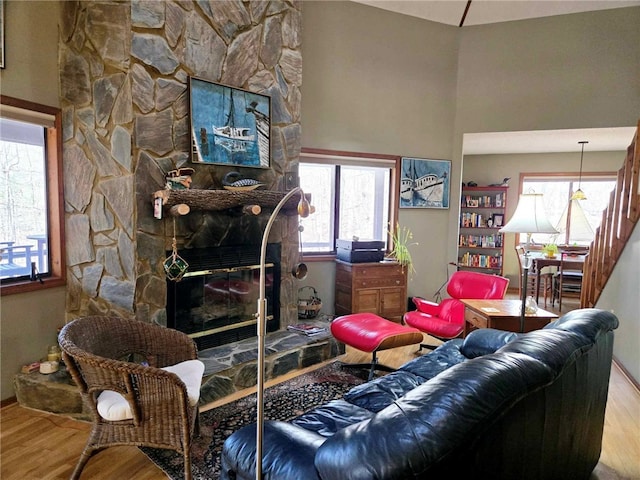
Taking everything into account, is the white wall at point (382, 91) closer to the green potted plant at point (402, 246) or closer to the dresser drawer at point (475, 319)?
the green potted plant at point (402, 246)

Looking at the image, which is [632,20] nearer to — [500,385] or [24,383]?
[500,385]

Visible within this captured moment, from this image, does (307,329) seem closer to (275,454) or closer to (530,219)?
(530,219)

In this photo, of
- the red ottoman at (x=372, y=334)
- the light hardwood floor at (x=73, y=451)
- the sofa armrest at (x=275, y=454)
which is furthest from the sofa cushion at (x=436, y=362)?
the sofa armrest at (x=275, y=454)

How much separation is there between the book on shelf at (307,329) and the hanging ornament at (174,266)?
1.32 m

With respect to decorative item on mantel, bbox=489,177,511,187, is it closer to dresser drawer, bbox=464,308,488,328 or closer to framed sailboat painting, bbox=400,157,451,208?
framed sailboat painting, bbox=400,157,451,208

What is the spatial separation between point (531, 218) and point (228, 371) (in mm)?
2589

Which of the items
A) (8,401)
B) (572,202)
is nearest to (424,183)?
(572,202)

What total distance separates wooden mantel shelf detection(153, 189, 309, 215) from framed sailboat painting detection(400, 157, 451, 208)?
2.08 meters

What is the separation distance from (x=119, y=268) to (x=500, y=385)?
8.81 feet

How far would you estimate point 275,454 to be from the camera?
1.36 meters

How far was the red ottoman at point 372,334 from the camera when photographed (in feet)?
9.70

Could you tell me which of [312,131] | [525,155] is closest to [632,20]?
[525,155]


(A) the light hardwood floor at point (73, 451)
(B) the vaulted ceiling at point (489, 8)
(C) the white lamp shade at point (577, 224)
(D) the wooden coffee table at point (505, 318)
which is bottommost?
(A) the light hardwood floor at point (73, 451)

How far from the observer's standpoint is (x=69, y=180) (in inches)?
120
